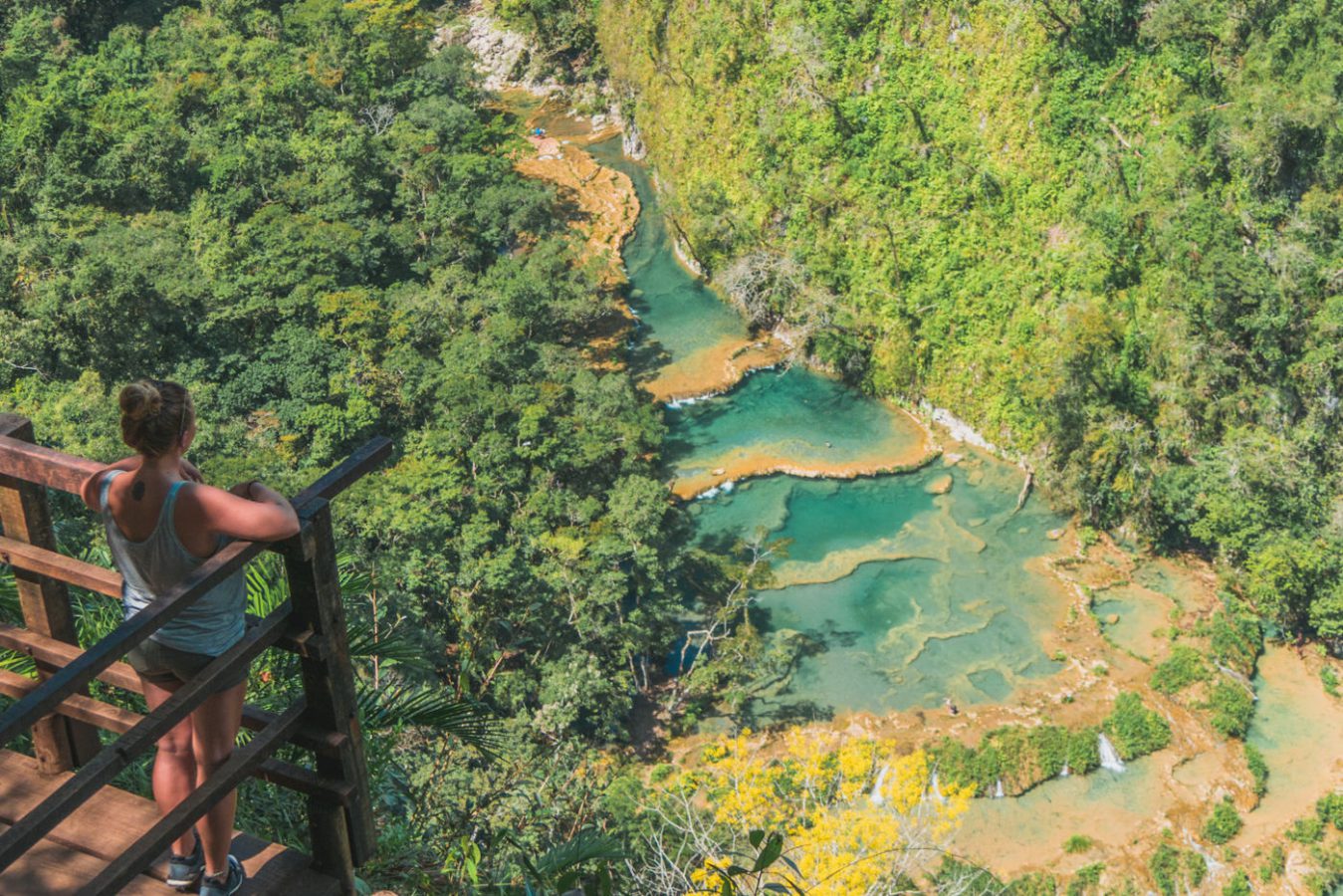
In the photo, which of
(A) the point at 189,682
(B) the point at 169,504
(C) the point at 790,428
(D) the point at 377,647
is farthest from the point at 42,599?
(C) the point at 790,428

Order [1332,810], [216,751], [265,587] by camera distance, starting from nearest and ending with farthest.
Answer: [216,751] → [265,587] → [1332,810]

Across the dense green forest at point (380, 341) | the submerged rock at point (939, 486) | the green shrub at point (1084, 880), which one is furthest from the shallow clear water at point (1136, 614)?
the dense green forest at point (380, 341)

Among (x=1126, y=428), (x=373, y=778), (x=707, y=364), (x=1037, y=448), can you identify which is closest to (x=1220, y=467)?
(x=1126, y=428)

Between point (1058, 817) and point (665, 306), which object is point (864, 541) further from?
point (665, 306)

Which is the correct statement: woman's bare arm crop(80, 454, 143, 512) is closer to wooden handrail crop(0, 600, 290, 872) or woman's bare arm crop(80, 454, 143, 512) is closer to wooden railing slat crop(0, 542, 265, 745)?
wooden railing slat crop(0, 542, 265, 745)

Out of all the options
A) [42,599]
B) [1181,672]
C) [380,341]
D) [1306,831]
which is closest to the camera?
[42,599]

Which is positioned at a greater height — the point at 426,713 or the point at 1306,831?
the point at 426,713

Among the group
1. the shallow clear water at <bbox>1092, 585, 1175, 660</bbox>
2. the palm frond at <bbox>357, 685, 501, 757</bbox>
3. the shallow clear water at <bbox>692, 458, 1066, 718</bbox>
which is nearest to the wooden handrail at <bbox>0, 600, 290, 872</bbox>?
the palm frond at <bbox>357, 685, 501, 757</bbox>

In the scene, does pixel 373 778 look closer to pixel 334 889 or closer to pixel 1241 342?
pixel 334 889
